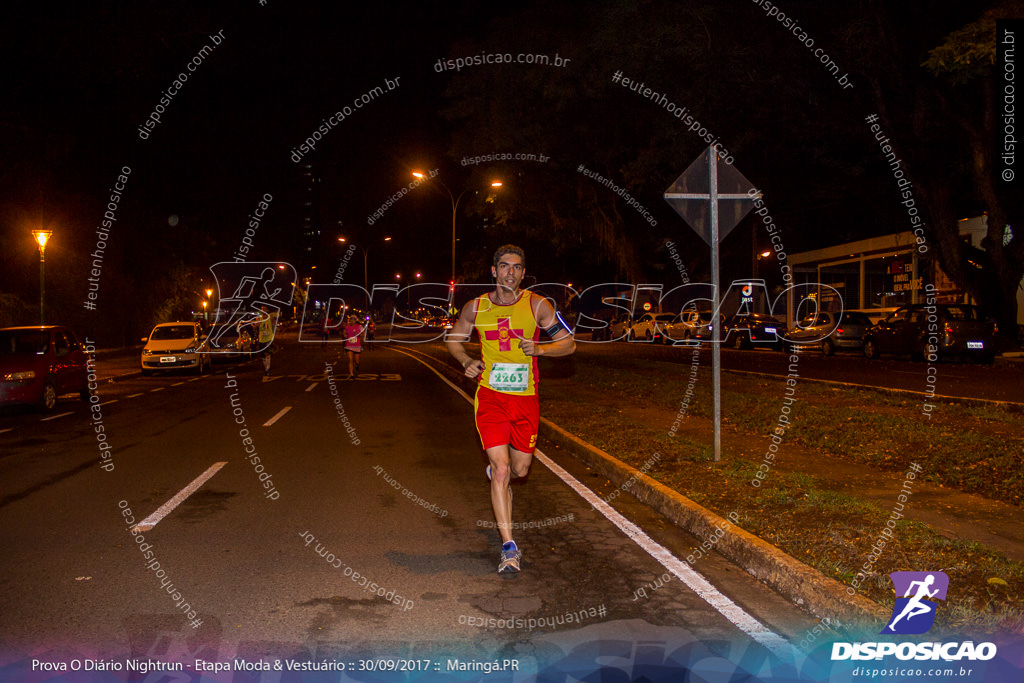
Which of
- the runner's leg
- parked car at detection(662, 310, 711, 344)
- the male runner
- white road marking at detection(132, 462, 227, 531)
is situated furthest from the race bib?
parked car at detection(662, 310, 711, 344)

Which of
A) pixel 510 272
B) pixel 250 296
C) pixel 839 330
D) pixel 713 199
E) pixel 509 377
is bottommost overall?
pixel 839 330

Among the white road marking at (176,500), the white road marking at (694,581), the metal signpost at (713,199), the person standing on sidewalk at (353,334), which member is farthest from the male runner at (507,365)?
the person standing on sidewalk at (353,334)

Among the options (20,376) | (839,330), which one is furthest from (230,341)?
(839,330)

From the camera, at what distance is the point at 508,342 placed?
17.0 ft

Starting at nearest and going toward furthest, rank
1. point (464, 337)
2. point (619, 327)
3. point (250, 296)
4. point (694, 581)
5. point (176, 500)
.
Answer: point (694, 581)
point (464, 337)
point (176, 500)
point (619, 327)
point (250, 296)

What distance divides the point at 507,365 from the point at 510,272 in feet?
2.06

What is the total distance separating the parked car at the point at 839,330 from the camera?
2759 centimetres

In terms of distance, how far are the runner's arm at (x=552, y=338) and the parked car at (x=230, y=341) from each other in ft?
81.5

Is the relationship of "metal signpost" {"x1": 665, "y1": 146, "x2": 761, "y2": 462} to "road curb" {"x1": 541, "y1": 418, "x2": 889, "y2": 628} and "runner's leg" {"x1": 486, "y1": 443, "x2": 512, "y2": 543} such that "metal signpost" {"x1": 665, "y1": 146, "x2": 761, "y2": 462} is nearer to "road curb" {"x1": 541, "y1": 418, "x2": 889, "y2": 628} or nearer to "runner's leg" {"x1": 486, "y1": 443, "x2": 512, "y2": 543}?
"road curb" {"x1": 541, "y1": 418, "x2": 889, "y2": 628}

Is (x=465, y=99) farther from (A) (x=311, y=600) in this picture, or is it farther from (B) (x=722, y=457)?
(A) (x=311, y=600)

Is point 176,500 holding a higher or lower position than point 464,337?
lower

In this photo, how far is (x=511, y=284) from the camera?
17.1ft

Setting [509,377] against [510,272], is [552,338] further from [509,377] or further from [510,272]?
[510,272]

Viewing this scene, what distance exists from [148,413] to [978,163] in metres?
21.3
